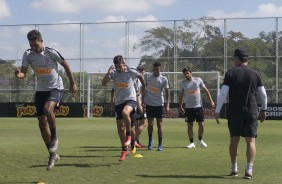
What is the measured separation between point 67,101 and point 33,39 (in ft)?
106

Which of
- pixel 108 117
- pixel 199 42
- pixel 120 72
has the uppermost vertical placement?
pixel 199 42

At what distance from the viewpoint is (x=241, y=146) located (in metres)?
14.5

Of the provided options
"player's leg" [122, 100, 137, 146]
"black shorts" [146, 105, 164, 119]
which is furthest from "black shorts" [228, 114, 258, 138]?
"black shorts" [146, 105, 164, 119]

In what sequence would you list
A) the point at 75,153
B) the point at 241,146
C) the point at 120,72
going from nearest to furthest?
1. the point at 120,72
2. the point at 75,153
3. the point at 241,146

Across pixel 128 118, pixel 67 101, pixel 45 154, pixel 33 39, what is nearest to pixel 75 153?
pixel 45 154

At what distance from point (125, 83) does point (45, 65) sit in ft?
7.28

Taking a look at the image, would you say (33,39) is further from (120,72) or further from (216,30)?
(216,30)

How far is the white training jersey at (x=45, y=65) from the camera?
9742 mm

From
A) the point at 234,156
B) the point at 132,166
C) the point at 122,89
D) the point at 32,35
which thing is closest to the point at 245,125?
the point at 234,156

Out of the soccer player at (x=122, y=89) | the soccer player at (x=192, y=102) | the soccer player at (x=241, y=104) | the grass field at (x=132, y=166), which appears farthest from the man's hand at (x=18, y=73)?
the soccer player at (x=192, y=102)

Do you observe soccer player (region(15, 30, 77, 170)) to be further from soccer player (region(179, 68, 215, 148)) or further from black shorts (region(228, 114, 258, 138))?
soccer player (region(179, 68, 215, 148))

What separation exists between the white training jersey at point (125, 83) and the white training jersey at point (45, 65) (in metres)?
1.94

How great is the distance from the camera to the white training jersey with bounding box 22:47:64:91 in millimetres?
9742

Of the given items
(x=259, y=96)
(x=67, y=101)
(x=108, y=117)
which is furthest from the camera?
(x=67, y=101)
